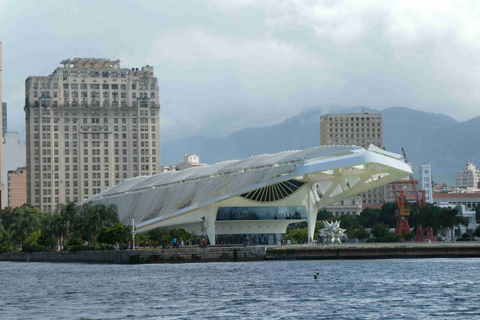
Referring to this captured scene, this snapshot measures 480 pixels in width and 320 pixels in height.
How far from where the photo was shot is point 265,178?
126 metres

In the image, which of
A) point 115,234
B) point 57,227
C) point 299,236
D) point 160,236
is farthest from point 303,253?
point 57,227

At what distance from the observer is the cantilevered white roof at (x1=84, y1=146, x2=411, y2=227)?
119875 mm

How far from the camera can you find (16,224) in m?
A: 163

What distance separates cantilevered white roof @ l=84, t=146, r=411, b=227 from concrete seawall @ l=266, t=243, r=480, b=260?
1310cm

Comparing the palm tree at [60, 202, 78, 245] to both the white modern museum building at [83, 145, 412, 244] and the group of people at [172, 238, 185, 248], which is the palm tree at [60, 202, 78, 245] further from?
the group of people at [172, 238, 185, 248]

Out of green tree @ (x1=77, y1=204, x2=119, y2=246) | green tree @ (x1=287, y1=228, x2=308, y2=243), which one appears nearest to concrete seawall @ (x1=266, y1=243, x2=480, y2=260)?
green tree @ (x1=77, y1=204, x2=119, y2=246)

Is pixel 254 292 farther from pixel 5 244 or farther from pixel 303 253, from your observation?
pixel 5 244

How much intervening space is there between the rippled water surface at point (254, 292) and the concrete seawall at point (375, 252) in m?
8.67

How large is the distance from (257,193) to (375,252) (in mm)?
36050

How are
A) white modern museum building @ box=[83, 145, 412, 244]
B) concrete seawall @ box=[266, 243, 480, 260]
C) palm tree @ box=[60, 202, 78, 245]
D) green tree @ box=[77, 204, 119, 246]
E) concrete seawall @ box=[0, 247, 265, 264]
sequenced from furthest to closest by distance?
palm tree @ box=[60, 202, 78, 245], green tree @ box=[77, 204, 119, 246], white modern museum building @ box=[83, 145, 412, 244], concrete seawall @ box=[0, 247, 265, 264], concrete seawall @ box=[266, 243, 480, 260]

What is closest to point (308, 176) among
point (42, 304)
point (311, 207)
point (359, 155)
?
point (311, 207)

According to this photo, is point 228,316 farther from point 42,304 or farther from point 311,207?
point 311,207

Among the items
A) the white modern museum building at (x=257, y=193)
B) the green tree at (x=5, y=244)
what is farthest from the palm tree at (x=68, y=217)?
the green tree at (x=5, y=244)

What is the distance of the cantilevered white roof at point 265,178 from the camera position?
120 m
